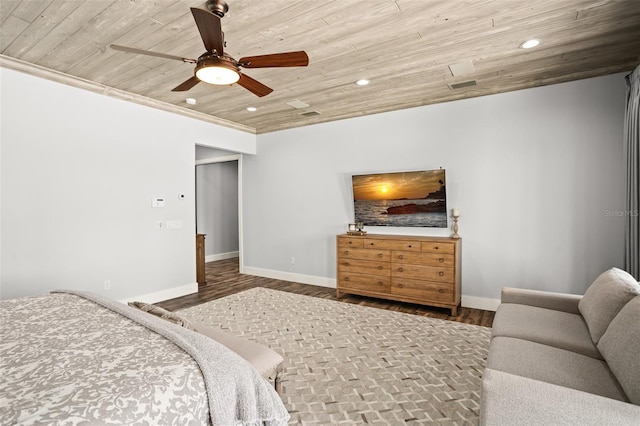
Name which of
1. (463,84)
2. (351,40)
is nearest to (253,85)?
(351,40)

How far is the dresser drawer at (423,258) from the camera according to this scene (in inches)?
158

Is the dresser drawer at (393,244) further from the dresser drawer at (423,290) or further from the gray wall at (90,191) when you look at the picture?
Result: the gray wall at (90,191)

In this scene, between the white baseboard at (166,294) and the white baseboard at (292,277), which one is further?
the white baseboard at (292,277)

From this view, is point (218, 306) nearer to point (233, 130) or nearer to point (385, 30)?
point (233, 130)

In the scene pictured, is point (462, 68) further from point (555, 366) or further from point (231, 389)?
point (231, 389)

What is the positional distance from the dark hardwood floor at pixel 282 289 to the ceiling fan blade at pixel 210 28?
3418 millimetres

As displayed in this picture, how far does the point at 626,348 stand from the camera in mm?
1496

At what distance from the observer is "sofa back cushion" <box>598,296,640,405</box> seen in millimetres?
1357

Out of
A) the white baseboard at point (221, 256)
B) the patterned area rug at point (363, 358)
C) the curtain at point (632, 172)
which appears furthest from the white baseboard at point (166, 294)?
the curtain at point (632, 172)

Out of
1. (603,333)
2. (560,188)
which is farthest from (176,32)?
(560,188)

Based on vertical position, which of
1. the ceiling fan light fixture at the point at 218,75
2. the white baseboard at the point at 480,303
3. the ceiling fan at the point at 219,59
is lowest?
the white baseboard at the point at 480,303

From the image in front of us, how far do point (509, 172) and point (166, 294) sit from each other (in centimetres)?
492

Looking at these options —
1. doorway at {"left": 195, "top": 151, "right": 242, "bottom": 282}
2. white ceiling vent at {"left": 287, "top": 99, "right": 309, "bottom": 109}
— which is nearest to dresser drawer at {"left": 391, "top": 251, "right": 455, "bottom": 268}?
white ceiling vent at {"left": 287, "top": 99, "right": 309, "bottom": 109}

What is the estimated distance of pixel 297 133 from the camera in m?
5.79
